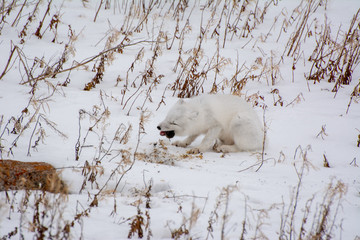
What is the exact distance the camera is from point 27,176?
2986 mm

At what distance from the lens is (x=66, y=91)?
632 centimetres

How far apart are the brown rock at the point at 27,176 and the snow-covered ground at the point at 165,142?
0.11 m

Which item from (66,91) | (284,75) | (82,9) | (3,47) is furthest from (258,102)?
(82,9)

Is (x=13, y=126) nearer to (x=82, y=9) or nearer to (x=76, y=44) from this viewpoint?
(x=76, y=44)

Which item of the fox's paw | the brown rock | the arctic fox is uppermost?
the arctic fox

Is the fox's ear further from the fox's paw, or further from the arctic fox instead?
the fox's paw

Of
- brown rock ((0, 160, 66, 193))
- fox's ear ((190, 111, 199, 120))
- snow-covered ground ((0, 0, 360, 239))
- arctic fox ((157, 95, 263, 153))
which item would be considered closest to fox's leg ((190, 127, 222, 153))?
arctic fox ((157, 95, 263, 153))

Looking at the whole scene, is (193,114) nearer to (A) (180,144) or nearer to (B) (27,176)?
(A) (180,144)

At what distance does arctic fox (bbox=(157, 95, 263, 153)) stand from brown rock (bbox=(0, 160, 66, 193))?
200 centimetres

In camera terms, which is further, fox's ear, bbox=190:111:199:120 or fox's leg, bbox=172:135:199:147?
fox's leg, bbox=172:135:199:147

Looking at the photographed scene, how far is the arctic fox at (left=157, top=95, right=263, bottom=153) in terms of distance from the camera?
16.8 ft

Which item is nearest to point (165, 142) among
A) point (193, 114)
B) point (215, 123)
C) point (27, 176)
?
point (193, 114)

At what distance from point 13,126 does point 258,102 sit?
4.58 m

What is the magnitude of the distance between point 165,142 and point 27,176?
2.75m
